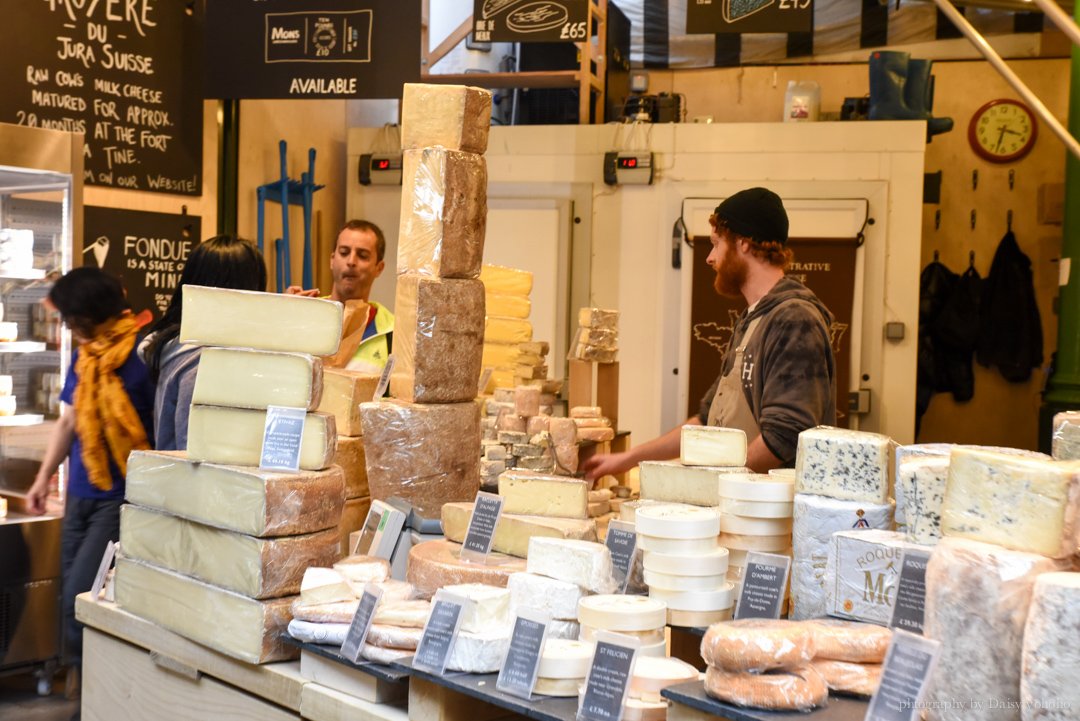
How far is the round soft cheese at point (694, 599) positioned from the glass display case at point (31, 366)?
343 cm

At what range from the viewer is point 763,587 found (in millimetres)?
1878

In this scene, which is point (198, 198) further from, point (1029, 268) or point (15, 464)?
point (1029, 268)

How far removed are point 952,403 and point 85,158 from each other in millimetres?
5550

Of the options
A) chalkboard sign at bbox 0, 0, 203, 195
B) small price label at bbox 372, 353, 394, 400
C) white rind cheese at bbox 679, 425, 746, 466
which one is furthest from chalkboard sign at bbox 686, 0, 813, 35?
white rind cheese at bbox 679, 425, 746, 466

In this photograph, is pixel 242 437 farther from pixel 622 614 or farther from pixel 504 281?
pixel 504 281

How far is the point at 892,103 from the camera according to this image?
645 centimetres

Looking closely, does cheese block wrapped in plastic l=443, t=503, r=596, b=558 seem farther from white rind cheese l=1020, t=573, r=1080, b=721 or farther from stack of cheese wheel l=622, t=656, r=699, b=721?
white rind cheese l=1020, t=573, r=1080, b=721

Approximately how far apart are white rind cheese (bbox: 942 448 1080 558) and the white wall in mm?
5041

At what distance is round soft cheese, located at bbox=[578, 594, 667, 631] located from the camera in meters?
1.75

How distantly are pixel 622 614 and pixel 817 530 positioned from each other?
40 cm

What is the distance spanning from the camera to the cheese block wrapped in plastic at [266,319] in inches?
94.1

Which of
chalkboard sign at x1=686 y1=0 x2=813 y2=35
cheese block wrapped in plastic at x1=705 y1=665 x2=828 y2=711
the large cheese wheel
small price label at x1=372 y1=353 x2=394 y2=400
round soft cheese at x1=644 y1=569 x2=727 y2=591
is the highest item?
chalkboard sign at x1=686 y1=0 x2=813 y2=35

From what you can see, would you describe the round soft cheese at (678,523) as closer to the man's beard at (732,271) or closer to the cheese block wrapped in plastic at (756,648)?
the cheese block wrapped in plastic at (756,648)

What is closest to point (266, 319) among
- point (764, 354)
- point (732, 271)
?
point (764, 354)
